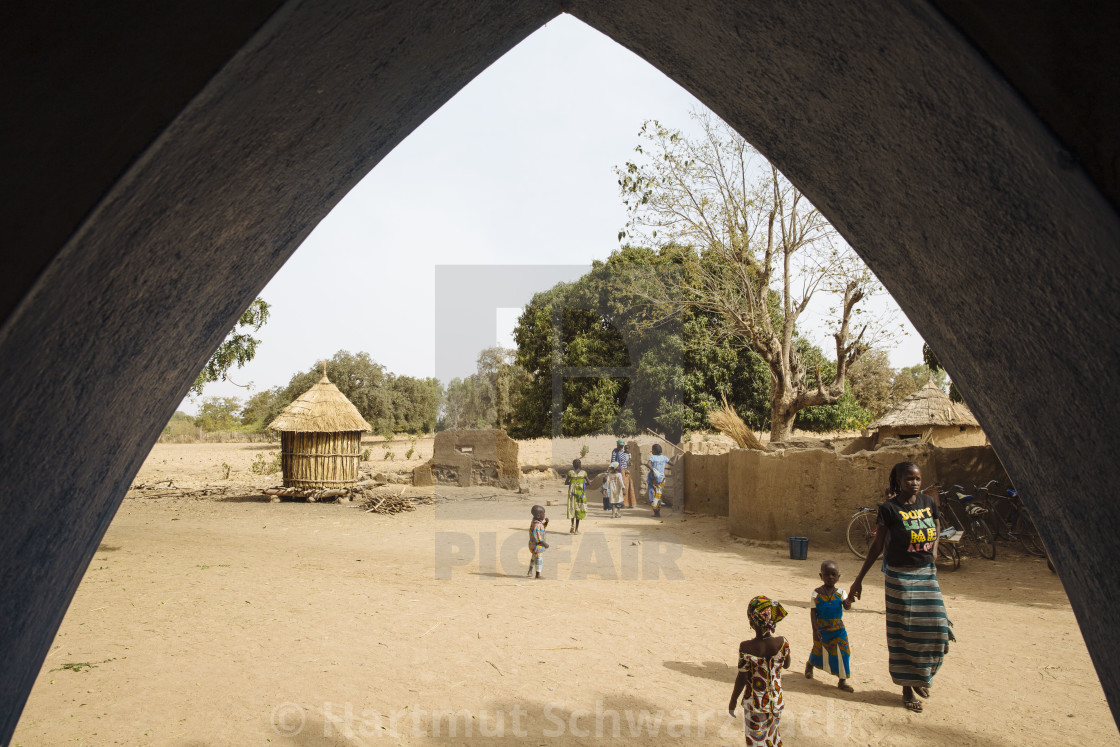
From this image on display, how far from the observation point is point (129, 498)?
18297 mm

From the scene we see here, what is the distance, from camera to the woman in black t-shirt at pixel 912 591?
447 cm

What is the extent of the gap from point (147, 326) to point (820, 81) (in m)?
1.55

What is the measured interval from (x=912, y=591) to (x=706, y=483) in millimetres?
10409

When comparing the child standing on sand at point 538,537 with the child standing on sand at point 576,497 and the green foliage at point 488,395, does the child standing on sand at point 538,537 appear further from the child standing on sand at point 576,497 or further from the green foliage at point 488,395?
the green foliage at point 488,395

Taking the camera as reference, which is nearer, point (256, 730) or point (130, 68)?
point (130, 68)

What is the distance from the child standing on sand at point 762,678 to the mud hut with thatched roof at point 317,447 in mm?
15149

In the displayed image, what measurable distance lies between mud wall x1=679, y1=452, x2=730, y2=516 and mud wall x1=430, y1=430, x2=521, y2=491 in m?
6.16

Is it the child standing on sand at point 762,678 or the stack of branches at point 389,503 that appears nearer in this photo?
the child standing on sand at point 762,678

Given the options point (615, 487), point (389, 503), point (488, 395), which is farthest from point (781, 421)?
point (488, 395)

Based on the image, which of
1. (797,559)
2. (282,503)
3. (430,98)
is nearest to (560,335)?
(282,503)

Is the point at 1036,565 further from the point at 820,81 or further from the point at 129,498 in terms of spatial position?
the point at 129,498

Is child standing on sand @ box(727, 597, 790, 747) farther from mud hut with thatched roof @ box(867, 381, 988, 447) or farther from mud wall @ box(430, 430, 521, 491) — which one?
mud wall @ box(430, 430, 521, 491)

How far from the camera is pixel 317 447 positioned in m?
17.8

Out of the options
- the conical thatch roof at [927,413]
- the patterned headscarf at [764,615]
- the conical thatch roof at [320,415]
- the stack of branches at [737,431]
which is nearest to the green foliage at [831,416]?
the conical thatch roof at [927,413]
